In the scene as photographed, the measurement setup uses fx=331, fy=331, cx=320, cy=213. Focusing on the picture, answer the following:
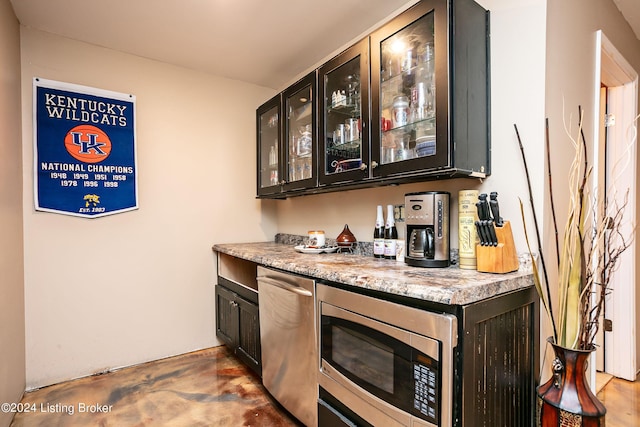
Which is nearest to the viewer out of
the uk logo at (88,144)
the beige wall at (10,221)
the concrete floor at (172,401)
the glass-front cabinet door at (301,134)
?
the beige wall at (10,221)

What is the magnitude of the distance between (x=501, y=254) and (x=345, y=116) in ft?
4.03

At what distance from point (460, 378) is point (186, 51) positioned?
9.02 ft

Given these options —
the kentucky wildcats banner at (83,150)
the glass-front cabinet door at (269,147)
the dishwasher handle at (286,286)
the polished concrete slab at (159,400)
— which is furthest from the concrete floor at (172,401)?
the glass-front cabinet door at (269,147)

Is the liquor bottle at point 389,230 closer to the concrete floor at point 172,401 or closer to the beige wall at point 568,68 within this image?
the beige wall at point 568,68

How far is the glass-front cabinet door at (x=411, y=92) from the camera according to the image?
1.40 m

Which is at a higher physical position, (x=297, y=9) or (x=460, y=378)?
(x=297, y=9)

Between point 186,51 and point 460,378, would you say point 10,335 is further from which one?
point 460,378

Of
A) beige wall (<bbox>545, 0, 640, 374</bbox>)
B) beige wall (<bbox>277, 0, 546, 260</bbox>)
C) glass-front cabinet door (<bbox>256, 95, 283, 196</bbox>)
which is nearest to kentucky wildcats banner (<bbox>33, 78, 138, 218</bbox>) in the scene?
glass-front cabinet door (<bbox>256, 95, 283, 196</bbox>)

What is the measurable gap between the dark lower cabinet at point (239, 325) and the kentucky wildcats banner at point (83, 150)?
1051 mm

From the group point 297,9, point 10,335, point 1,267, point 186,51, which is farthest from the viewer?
point 186,51

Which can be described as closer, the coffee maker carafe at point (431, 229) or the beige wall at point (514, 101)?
the beige wall at point (514, 101)

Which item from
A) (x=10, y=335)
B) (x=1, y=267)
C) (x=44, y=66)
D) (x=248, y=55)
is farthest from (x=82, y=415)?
(x=248, y=55)

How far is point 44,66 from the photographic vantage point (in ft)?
7.51

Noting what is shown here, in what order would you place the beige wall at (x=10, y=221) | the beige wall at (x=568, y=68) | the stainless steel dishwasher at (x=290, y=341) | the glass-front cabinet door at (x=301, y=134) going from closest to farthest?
1. the beige wall at (x=568, y=68)
2. the stainless steel dishwasher at (x=290, y=341)
3. the beige wall at (x=10, y=221)
4. the glass-front cabinet door at (x=301, y=134)
